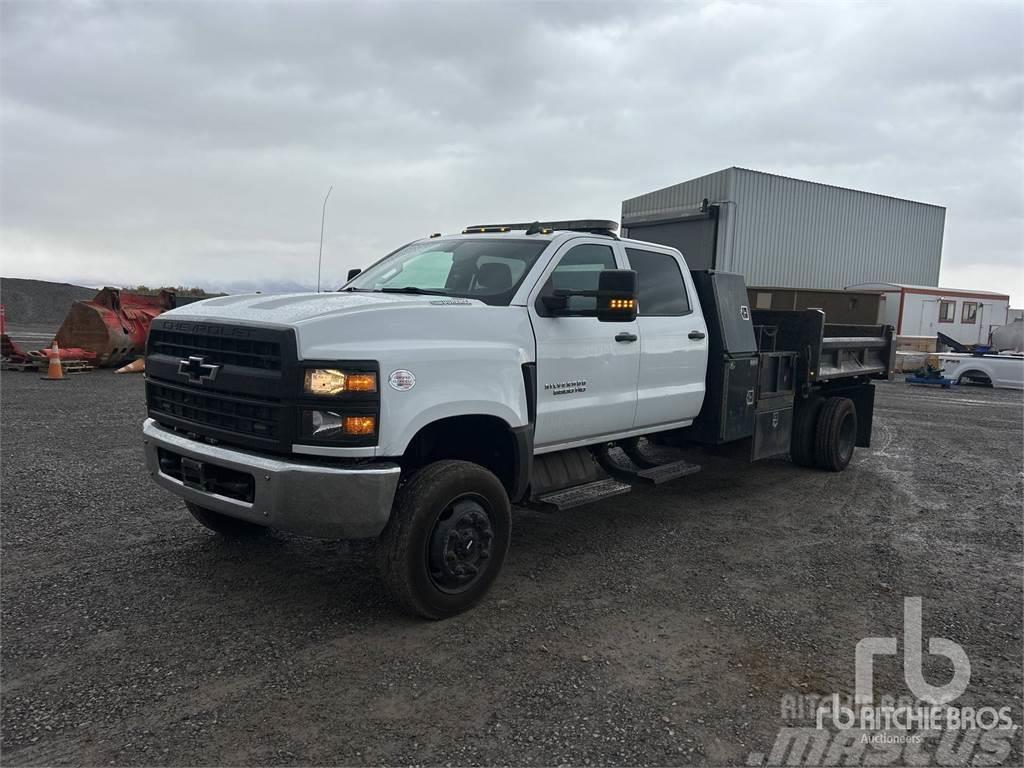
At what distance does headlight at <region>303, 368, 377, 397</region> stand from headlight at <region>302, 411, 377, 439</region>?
11 centimetres

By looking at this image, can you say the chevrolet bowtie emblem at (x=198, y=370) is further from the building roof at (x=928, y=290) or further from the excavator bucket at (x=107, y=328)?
the building roof at (x=928, y=290)

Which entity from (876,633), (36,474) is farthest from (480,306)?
(36,474)

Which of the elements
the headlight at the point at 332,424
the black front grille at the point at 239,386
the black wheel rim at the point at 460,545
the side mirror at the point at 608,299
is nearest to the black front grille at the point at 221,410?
the black front grille at the point at 239,386

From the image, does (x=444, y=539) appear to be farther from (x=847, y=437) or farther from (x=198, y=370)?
(x=847, y=437)

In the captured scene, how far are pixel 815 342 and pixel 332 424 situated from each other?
17.8 ft

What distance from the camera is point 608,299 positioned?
4.38 meters

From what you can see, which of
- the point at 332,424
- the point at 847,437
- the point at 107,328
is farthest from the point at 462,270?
the point at 107,328

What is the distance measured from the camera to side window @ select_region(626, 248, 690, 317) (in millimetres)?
5512

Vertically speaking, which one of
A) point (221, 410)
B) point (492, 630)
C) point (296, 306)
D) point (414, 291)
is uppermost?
point (414, 291)

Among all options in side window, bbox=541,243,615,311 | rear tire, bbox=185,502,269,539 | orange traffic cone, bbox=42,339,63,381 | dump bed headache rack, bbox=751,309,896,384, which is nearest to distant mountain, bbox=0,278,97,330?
orange traffic cone, bbox=42,339,63,381

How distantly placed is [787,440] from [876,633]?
11.1 ft

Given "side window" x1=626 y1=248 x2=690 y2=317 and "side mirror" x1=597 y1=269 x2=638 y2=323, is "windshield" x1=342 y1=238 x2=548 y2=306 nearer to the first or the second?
"side mirror" x1=597 y1=269 x2=638 y2=323

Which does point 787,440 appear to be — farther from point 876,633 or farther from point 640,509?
point 876,633

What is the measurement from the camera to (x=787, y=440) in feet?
23.7
